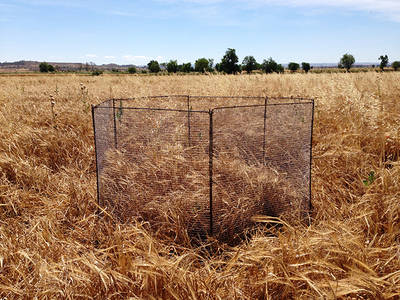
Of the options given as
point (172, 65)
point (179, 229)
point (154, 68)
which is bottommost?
point (179, 229)

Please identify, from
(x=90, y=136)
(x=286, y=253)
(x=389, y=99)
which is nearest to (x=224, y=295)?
(x=286, y=253)

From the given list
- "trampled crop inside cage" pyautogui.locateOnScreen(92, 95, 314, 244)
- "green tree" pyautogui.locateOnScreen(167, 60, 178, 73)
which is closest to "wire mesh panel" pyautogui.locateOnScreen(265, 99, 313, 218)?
"trampled crop inside cage" pyautogui.locateOnScreen(92, 95, 314, 244)

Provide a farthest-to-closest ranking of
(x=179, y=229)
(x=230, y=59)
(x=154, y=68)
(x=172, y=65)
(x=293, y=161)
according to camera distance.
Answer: (x=172, y=65) < (x=230, y=59) < (x=154, y=68) < (x=293, y=161) < (x=179, y=229)

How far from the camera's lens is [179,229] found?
8.45 feet

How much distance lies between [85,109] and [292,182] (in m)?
3.91

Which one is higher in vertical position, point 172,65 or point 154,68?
point 172,65

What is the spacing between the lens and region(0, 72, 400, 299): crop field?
1790 mm

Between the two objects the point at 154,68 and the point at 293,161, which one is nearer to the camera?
the point at 293,161

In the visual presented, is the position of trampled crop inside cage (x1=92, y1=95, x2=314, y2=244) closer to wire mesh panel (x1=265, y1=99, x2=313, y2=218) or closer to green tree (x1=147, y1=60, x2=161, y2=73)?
wire mesh panel (x1=265, y1=99, x2=313, y2=218)

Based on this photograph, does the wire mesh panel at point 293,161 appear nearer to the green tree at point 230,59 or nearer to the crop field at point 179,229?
the crop field at point 179,229

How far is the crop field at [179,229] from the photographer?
1.79m

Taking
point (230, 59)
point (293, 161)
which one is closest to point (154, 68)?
point (230, 59)

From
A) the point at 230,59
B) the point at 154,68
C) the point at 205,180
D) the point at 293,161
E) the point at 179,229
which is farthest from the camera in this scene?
the point at 230,59

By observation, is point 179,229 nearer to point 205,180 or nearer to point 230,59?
point 205,180
